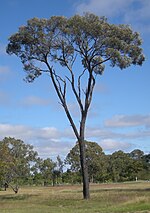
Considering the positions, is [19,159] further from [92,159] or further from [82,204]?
[82,204]

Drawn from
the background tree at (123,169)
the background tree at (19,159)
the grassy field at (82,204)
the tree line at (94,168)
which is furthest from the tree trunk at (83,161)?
the background tree at (123,169)

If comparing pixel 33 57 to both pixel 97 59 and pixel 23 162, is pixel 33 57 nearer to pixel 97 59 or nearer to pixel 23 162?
pixel 97 59

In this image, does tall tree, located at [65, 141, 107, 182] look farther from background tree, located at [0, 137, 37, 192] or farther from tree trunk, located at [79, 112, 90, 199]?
tree trunk, located at [79, 112, 90, 199]

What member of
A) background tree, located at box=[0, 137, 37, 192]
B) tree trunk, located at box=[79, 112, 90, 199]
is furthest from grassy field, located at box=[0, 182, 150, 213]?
background tree, located at box=[0, 137, 37, 192]

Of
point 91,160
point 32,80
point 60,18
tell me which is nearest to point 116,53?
point 60,18

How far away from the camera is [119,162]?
360 ft

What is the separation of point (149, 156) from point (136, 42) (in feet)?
304

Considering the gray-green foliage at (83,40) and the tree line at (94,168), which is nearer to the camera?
the gray-green foliage at (83,40)

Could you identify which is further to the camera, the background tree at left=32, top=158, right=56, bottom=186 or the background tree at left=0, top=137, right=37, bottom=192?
the background tree at left=32, top=158, right=56, bottom=186

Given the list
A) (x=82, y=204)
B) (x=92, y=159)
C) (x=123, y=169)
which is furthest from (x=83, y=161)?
(x=123, y=169)

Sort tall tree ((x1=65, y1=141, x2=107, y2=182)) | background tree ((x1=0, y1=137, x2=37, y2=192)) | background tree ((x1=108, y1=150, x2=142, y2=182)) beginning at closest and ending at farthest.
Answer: background tree ((x1=0, y1=137, x2=37, y2=192)), tall tree ((x1=65, y1=141, x2=107, y2=182)), background tree ((x1=108, y1=150, x2=142, y2=182))

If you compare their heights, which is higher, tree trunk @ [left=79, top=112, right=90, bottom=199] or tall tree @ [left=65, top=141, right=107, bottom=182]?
tall tree @ [left=65, top=141, right=107, bottom=182]

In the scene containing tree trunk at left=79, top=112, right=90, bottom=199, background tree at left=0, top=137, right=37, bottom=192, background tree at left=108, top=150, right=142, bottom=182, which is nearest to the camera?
tree trunk at left=79, top=112, right=90, bottom=199

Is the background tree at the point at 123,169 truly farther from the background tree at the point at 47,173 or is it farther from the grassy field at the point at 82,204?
the grassy field at the point at 82,204
